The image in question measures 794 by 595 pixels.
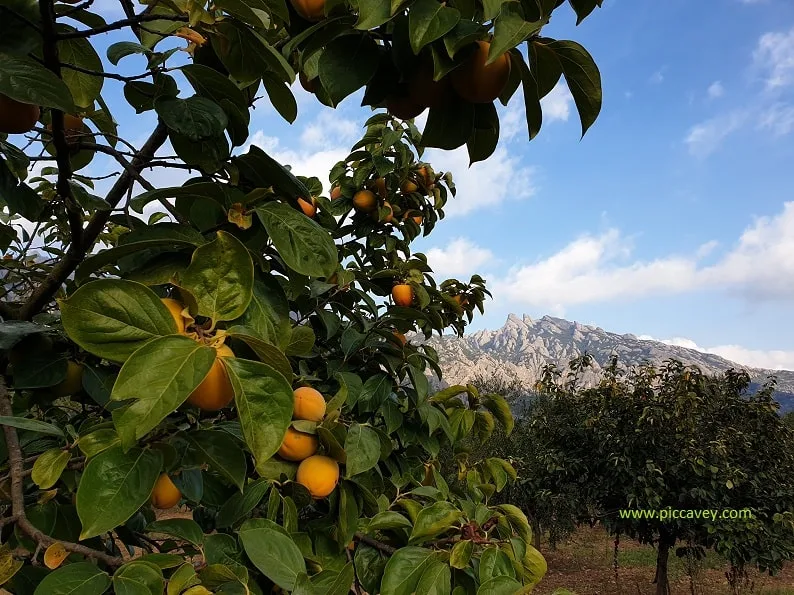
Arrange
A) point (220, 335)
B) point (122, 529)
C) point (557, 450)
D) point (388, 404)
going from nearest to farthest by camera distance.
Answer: point (220, 335) → point (122, 529) → point (388, 404) → point (557, 450)

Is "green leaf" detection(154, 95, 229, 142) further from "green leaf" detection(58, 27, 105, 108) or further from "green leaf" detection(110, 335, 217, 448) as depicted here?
"green leaf" detection(110, 335, 217, 448)

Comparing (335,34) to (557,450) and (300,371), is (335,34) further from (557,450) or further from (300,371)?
(557,450)

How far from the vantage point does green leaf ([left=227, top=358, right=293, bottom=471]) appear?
2.10 feet

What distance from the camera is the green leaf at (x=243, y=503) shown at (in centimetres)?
106

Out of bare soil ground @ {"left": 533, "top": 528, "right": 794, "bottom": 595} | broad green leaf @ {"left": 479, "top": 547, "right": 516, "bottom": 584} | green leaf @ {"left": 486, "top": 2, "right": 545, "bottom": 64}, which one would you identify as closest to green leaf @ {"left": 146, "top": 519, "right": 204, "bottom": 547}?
broad green leaf @ {"left": 479, "top": 547, "right": 516, "bottom": 584}

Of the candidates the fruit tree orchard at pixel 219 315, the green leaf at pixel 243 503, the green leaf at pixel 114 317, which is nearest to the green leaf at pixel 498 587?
the fruit tree orchard at pixel 219 315

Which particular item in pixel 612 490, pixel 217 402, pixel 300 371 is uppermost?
pixel 300 371

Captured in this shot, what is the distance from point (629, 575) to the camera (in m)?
12.1

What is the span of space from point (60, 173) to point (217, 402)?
72 cm

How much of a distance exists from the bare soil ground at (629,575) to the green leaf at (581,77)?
10.6m

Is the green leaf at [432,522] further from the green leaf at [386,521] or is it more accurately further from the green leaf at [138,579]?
the green leaf at [138,579]

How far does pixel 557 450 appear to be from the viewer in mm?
10008

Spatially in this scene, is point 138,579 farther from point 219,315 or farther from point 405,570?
point 405,570

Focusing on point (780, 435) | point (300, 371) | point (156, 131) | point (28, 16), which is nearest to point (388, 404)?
point (300, 371)
